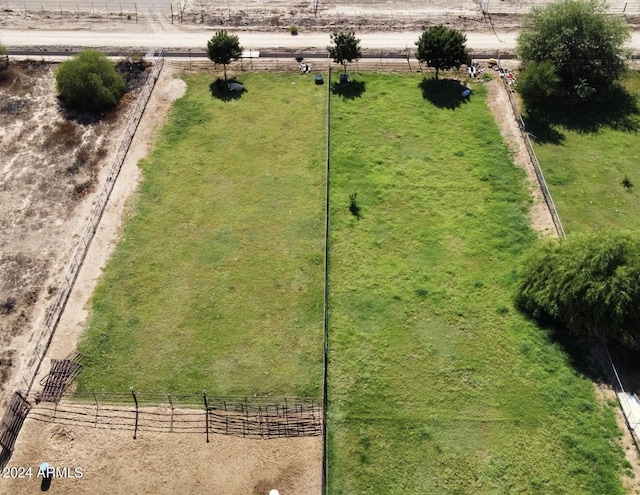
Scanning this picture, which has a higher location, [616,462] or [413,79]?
[413,79]

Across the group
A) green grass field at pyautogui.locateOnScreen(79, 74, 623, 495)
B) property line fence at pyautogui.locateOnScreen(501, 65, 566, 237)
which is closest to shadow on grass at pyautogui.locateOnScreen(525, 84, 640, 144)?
property line fence at pyautogui.locateOnScreen(501, 65, 566, 237)

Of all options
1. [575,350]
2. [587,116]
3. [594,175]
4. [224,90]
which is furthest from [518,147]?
[224,90]

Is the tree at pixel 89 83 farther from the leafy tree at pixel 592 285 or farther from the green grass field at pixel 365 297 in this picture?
the leafy tree at pixel 592 285

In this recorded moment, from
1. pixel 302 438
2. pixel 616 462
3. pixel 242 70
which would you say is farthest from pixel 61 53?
pixel 616 462

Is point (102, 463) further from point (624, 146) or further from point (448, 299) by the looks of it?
point (624, 146)

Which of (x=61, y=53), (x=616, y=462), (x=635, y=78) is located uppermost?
(x=635, y=78)

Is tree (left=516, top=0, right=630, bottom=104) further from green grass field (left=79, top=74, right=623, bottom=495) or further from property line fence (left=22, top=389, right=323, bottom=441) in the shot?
property line fence (left=22, top=389, right=323, bottom=441)

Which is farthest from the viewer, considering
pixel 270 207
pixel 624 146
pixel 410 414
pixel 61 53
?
pixel 61 53
